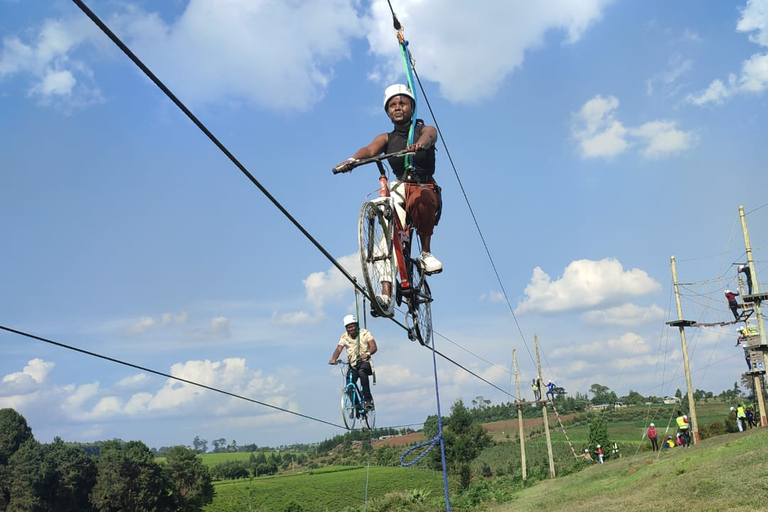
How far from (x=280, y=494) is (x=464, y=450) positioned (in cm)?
2388

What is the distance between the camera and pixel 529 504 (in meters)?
34.1

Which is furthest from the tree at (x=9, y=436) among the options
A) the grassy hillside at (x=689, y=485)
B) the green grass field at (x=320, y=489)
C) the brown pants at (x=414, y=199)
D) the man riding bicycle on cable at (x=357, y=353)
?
the brown pants at (x=414, y=199)

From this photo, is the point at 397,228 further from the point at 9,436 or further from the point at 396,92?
the point at 9,436

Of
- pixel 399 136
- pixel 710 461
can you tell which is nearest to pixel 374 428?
pixel 399 136

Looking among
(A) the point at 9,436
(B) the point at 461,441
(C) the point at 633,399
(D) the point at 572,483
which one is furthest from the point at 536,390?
(C) the point at 633,399

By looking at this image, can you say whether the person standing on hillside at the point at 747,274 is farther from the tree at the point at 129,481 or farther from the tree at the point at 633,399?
the tree at the point at 633,399

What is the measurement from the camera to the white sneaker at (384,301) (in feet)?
25.2

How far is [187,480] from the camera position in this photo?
77.1 m

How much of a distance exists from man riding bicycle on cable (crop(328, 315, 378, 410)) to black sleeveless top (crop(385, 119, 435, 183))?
11.5 ft

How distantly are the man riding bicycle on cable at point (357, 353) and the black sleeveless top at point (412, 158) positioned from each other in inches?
138

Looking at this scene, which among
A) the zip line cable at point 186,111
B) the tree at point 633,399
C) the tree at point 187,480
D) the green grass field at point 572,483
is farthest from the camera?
the tree at point 633,399

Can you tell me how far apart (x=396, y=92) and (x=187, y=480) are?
78.1 m

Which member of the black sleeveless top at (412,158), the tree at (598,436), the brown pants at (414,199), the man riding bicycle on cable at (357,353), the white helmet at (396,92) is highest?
the white helmet at (396,92)

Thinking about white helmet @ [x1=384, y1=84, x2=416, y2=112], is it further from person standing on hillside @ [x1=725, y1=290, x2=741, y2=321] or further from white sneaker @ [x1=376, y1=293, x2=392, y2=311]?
person standing on hillside @ [x1=725, y1=290, x2=741, y2=321]
